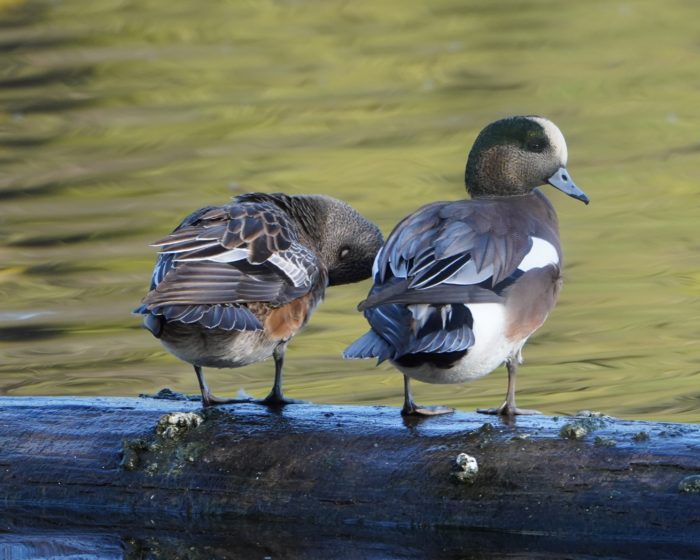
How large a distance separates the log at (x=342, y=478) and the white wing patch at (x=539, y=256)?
605 mm

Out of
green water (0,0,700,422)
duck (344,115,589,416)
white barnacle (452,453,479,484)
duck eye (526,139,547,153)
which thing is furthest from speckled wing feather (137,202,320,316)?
green water (0,0,700,422)

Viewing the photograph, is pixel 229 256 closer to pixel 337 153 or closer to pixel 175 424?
pixel 175 424

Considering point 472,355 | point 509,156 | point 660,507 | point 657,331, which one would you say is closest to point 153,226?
point 657,331

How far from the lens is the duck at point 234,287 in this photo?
5.30 meters

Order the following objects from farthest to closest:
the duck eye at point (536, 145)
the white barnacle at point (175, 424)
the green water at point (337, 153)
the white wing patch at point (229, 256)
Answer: the green water at point (337, 153), the duck eye at point (536, 145), the white wing patch at point (229, 256), the white barnacle at point (175, 424)

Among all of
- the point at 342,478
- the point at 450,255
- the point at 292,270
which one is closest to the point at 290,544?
the point at 342,478

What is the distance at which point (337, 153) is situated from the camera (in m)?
13.3

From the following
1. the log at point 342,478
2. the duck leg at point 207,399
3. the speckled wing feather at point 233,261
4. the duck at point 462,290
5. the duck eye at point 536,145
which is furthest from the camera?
the duck eye at point 536,145

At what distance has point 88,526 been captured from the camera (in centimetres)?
520

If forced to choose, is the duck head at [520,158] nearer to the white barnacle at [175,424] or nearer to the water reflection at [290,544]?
the white barnacle at [175,424]

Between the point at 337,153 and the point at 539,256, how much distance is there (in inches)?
312

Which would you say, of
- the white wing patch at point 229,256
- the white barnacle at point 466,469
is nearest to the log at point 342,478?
the white barnacle at point 466,469

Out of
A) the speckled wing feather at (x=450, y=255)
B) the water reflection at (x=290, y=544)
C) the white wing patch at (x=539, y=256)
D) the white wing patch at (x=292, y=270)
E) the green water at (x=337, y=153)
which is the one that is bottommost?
the green water at (x=337, y=153)

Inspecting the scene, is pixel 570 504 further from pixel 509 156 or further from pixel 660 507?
pixel 509 156
